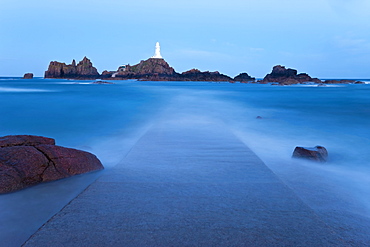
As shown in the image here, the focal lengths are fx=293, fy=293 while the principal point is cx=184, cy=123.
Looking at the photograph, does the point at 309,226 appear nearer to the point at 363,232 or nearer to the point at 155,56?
the point at 363,232

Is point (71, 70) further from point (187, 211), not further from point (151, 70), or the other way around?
point (187, 211)

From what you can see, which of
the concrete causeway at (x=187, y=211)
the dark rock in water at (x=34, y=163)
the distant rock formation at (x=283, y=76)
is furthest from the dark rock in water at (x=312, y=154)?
the distant rock formation at (x=283, y=76)

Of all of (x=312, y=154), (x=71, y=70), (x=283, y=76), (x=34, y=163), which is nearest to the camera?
(x=34, y=163)

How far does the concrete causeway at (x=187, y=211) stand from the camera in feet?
9.75

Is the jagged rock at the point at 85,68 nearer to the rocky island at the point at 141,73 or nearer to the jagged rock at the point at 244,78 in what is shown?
the rocky island at the point at 141,73

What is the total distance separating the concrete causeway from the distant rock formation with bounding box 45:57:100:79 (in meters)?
143

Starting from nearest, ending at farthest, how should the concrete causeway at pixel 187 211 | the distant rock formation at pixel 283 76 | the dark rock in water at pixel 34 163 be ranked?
the concrete causeway at pixel 187 211 → the dark rock in water at pixel 34 163 → the distant rock formation at pixel 283 76

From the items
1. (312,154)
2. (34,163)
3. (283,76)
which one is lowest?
(312,154)

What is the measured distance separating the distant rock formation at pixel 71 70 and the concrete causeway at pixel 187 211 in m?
143

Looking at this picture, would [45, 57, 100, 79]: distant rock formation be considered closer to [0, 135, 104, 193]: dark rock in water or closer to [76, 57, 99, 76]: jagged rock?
[76, 57, 99, 76]: jagged rock

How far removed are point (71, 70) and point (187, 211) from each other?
491 ft

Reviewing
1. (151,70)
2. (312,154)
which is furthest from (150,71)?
(312,154)

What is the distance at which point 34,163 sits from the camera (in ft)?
16.6

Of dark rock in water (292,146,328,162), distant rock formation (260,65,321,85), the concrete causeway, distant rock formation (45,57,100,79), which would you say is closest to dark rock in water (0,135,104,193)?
the concrete causeway
